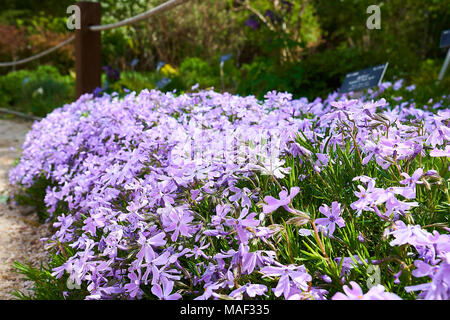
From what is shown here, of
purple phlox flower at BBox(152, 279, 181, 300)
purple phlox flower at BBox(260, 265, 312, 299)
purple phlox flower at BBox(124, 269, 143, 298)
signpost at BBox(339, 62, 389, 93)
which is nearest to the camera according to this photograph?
purple phlox flower at BBox(260, 265, 312, 299)

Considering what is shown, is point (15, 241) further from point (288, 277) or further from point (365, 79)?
point (365, 79)

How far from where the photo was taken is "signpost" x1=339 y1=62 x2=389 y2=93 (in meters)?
4.17

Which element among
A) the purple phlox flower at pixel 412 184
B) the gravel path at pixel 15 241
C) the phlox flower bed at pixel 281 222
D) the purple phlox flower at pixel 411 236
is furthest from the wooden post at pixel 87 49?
the purple phlox flower at pixel 411 236

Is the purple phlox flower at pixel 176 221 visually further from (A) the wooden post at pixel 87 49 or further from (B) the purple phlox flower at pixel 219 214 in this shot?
(A) the wooden post at pixel 87 49

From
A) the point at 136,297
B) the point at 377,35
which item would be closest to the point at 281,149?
the point at 136,297

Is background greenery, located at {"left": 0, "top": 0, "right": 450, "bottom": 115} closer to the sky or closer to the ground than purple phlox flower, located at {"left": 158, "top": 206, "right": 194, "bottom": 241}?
closer to the sky

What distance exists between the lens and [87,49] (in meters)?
5.11

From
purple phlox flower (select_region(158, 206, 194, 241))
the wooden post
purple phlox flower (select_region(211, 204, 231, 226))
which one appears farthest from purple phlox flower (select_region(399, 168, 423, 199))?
the wooden post

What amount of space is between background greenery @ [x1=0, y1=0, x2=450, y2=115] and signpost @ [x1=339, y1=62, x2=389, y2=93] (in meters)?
0.96

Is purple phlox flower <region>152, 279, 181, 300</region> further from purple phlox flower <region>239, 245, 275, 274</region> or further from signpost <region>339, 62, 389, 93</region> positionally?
signpost <region>339, 62, 389, 93</region>

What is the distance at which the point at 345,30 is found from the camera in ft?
36.2

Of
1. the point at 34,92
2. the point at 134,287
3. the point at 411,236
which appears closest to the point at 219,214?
the point at 134,287

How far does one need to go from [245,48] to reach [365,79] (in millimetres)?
10226

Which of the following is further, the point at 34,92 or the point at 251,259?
the point at 34,92
